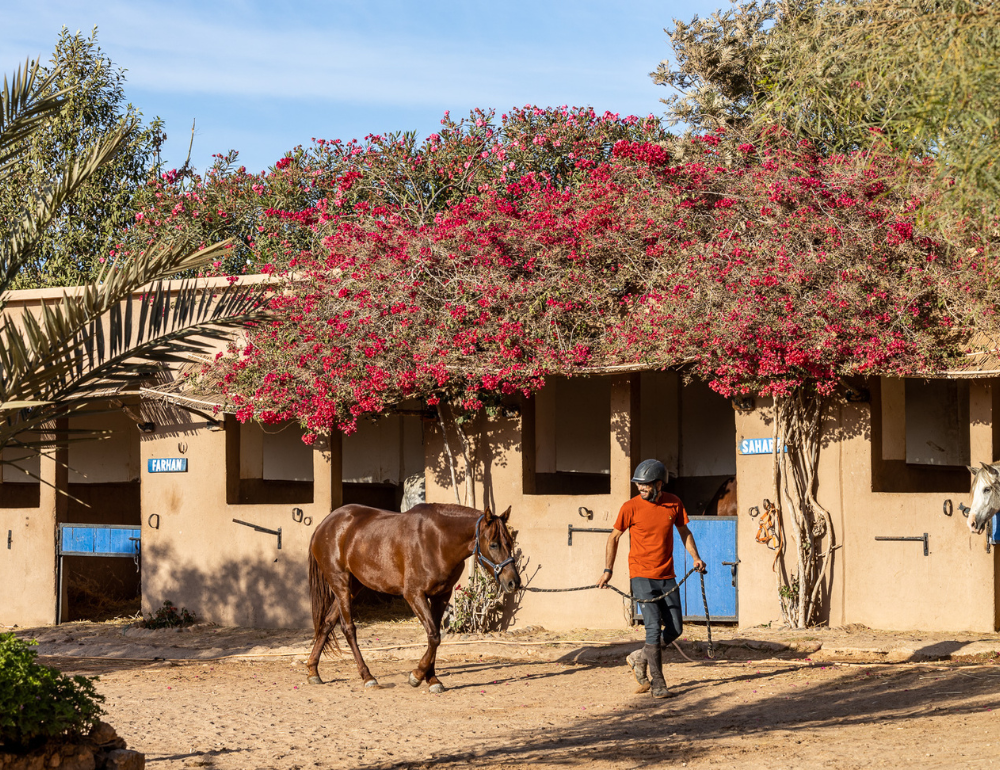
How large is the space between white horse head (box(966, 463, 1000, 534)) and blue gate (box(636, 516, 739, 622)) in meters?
2.72

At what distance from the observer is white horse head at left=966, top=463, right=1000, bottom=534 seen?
1013cm

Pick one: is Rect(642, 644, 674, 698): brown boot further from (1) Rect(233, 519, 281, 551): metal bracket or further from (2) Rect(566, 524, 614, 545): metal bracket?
(1) Rect(233, 519, 281, 551): metal bracket

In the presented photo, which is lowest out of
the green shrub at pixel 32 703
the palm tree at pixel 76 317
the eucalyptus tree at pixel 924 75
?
the green shrub at pixel 32 703

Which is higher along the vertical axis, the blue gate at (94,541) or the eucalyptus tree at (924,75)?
the eucalyptus tree at (924,75)

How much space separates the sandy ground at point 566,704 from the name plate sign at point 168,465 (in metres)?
2.41

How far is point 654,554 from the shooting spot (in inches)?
351

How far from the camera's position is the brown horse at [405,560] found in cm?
956

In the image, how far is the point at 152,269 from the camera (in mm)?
5906

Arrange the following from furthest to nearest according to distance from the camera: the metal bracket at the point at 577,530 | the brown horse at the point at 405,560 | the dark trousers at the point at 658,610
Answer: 1. the metal bracket at the point at 577,530
2. the brown horse at the point at 405,560
3. the dark trousers at the point at 658,610

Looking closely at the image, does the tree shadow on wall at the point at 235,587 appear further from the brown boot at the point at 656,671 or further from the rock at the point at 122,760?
the rock at the point at 122,760

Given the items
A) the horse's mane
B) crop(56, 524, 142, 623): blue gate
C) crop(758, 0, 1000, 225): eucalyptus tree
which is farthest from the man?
crop(56, 524, 142, 623): blue gate

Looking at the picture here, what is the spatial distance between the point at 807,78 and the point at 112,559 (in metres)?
13.1

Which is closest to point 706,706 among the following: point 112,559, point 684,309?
point 684,309

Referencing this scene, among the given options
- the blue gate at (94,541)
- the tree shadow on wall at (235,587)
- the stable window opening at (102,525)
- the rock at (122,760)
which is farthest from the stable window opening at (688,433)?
the rock at (122,760)
